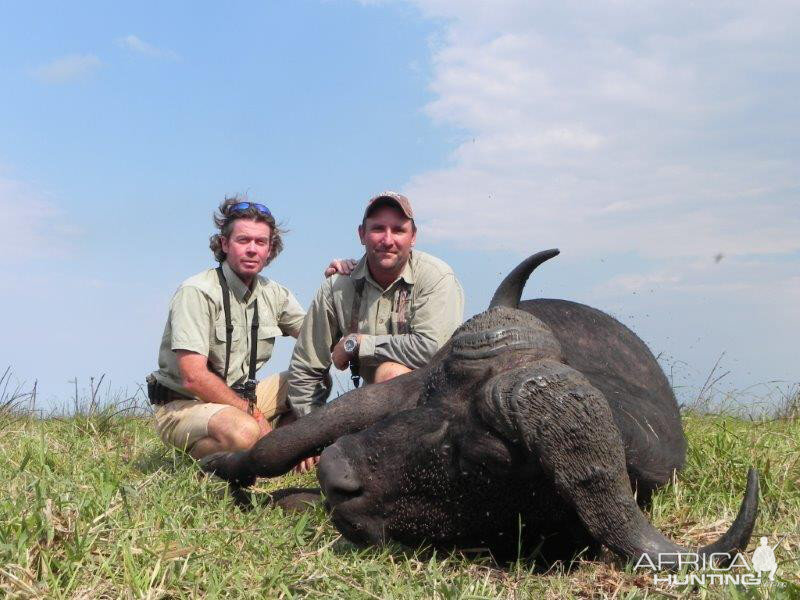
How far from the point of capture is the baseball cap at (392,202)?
5461mm

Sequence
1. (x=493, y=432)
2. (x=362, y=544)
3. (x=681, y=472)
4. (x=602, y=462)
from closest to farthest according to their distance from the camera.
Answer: (x=602, y=462)
(x=493, y=432)
(x=362, y=544)
(x=681, y=472)

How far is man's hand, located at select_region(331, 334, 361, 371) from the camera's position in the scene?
542 centimetres

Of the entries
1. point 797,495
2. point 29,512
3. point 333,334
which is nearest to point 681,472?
point 797,495

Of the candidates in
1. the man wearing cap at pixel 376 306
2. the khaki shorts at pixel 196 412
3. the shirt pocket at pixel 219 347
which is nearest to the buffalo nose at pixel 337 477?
the khaki shorts at pixel 196 412

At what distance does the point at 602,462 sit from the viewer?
8.80 feet

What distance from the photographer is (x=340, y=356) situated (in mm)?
5477

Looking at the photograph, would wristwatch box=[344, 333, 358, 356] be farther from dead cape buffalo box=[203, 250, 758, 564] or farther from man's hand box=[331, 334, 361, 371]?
dead cape buffalo box=[203, 250, 758, 564]

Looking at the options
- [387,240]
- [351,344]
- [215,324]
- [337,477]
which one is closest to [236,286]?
[215,324]

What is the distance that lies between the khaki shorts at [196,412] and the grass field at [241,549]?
77 cm

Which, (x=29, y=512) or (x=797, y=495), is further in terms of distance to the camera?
(x=797, y=495)

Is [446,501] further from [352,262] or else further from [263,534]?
[352,262]

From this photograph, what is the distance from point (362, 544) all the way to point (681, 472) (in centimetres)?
171

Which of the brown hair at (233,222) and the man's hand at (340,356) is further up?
the brown hair at (233,222)
